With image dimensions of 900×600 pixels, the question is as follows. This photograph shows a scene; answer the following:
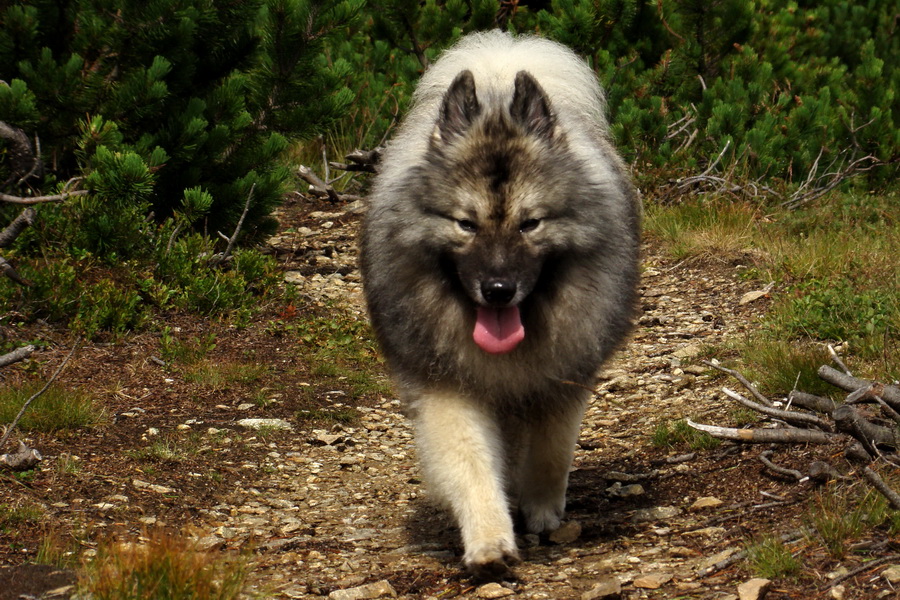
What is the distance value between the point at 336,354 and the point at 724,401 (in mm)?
2561

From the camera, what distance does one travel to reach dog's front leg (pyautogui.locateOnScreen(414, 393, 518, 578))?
11.8 feet

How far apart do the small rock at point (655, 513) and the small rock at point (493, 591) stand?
2.81 ft

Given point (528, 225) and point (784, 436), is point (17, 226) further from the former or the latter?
point (784, 436)

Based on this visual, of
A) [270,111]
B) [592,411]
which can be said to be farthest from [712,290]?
[270,111]

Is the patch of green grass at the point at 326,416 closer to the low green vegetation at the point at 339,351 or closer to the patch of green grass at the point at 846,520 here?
the low green vegetation at the point at 339,351

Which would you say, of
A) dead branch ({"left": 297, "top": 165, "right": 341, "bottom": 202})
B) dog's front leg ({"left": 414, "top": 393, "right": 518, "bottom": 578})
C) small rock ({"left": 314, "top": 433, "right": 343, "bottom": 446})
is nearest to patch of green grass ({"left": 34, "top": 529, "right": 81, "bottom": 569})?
dog's front leg ({"left": 414, "top": 393, "right": 518, "bottom": 578})

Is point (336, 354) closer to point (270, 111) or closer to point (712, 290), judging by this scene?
point (270, 111)

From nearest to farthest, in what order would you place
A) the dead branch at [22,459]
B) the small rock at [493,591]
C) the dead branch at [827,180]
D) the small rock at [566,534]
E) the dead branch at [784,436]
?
1. the small rock at [493,591]
2. the dead branch at [784,436]
3. the small rock at [566,534]
4. the dead branch at [22,459]
5. the dead branch at [827,180]

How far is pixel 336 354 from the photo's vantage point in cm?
663

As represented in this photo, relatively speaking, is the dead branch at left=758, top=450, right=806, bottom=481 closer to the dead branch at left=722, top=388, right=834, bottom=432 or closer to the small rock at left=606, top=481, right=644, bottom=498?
the dead branch at left=722, top=388, right=834, bottom=432

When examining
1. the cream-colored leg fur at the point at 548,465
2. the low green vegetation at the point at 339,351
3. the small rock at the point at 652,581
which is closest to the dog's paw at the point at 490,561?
the small rock at the point at 652,581

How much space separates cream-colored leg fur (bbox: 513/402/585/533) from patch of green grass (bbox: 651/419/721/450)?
80cm

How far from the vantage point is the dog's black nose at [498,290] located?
3.57m

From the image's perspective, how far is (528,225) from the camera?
3670 mm
